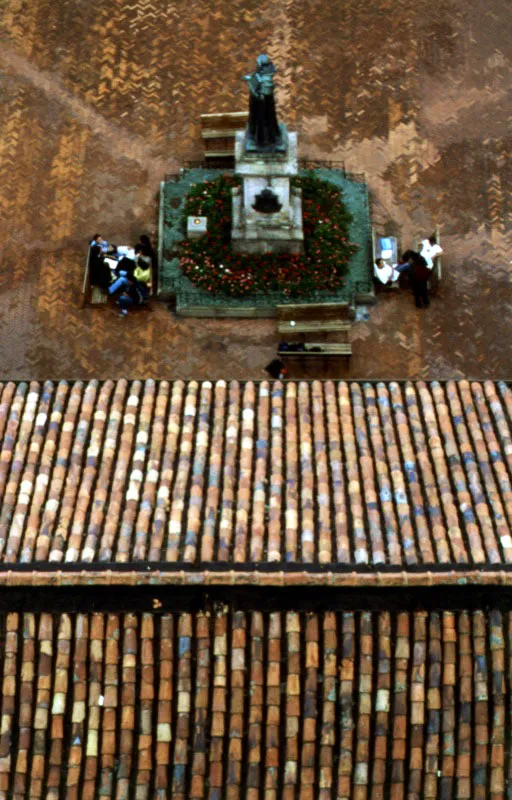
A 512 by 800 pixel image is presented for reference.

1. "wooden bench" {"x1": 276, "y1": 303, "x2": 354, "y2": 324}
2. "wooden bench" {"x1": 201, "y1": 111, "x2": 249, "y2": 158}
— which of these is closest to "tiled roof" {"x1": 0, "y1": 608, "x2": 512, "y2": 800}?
"wooden bench" {"x1": 276, "y1": 303, "x2": 354, "y2": 324}

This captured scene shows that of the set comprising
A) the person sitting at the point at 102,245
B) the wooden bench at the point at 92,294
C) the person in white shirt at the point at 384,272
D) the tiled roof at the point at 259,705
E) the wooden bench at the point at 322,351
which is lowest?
the tiled roof at the point at 259,705

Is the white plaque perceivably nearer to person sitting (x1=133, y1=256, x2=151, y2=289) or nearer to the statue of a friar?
person sitting (x1=133, y1=256, x2=151, y2=289)

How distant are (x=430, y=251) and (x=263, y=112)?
209 inches

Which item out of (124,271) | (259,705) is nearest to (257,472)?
(259,705)

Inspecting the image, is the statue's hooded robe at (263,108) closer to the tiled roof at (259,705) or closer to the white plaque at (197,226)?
the white plaque at (197,226)

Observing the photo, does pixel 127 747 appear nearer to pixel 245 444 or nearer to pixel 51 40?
pixel 245 444

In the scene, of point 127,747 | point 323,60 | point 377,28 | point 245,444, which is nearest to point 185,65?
point 323,60

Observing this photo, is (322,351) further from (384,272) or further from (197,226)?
(197,226)

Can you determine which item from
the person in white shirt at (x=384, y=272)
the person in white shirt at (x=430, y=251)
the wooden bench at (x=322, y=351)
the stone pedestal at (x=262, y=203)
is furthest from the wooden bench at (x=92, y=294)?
the person in white shirt at (x=430, y=251)

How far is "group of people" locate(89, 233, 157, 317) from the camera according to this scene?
2164cm

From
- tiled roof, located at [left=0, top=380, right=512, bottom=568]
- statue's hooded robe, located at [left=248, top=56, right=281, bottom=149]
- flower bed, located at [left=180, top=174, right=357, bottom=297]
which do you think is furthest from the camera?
flower bed, located at [left=180, top=174, right=357, bottom=297]

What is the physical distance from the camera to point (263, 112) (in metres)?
19.6

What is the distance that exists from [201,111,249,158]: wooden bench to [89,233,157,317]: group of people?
11.2 ft

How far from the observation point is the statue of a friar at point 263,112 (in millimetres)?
18734
